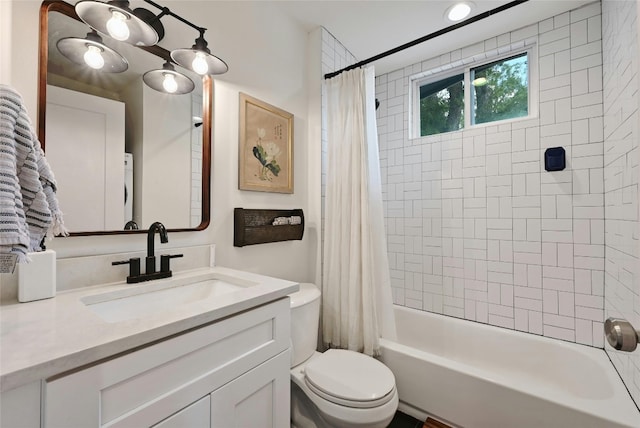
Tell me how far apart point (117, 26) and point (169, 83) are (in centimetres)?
30

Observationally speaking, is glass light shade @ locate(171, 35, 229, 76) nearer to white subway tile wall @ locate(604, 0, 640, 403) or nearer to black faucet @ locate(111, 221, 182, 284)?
black faucet @ locate(111, 221, 182, 284)

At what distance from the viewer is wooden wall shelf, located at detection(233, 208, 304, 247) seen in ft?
4.97

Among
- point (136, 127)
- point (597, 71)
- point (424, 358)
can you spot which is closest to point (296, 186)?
point (136, 127)

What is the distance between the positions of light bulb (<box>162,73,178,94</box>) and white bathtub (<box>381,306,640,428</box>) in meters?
1.84

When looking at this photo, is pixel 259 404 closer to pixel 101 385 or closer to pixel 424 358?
pixel 101 385

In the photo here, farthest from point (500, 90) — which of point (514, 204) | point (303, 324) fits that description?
point (303, 324)

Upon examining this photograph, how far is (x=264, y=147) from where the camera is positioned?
5.56ft

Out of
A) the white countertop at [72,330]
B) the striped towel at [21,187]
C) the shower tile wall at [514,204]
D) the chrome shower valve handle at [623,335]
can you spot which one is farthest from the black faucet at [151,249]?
the shower tile wall at [514,204]

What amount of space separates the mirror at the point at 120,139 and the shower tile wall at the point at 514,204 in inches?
69.2

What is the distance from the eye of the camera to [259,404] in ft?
3.09

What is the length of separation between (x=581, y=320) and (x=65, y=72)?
2.95 metres

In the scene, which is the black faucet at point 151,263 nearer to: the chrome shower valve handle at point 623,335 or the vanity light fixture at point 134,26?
the vanity light fixture at point 134,26

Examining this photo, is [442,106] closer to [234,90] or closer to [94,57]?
[234,90]

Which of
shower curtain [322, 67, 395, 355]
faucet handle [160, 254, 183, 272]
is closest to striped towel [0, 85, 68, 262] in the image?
faucet handle [160, 254, 183, 272]
